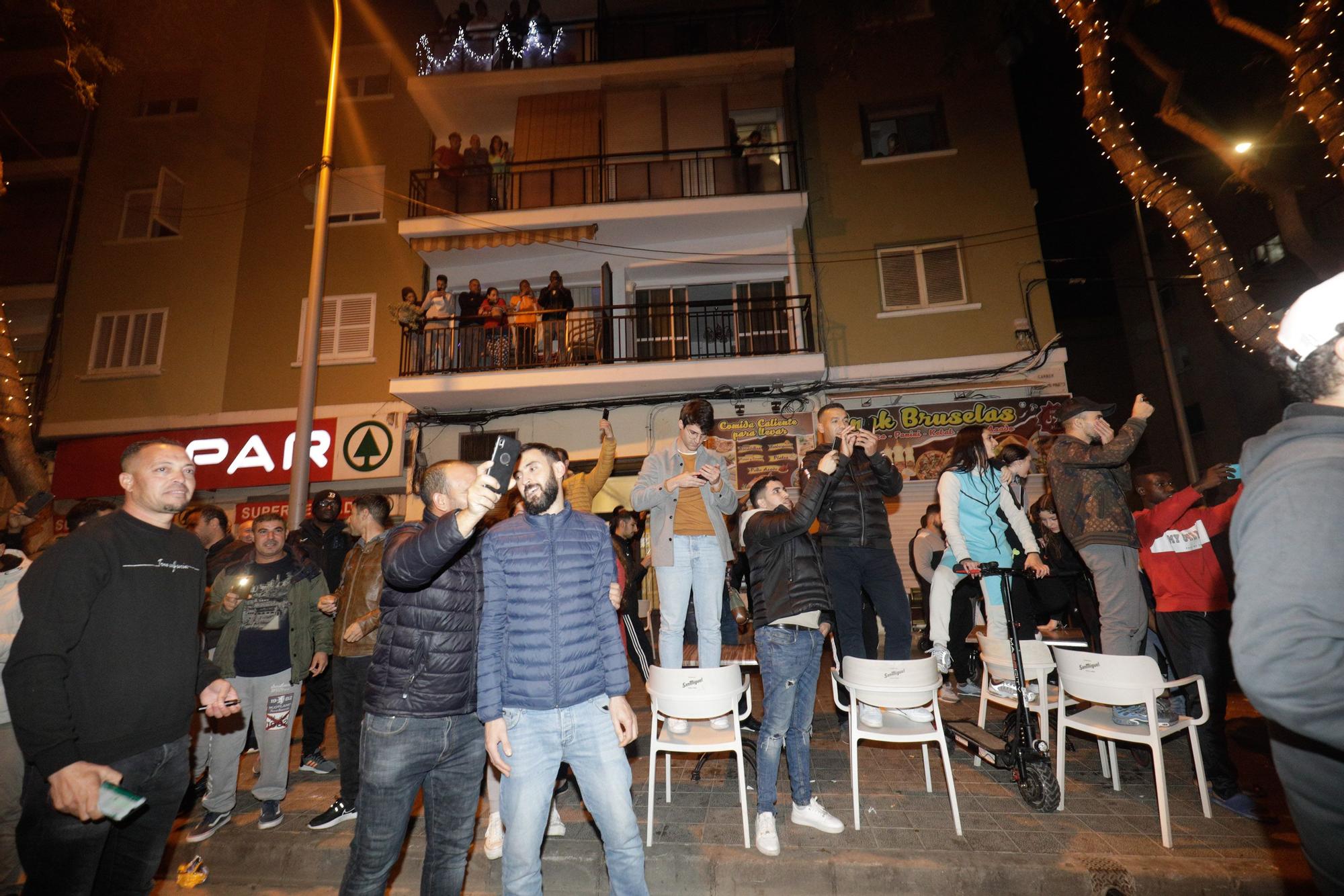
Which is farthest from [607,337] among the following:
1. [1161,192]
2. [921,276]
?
[1161,192]

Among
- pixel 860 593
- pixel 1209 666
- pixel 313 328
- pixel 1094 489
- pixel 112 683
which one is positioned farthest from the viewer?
pixel 313 328

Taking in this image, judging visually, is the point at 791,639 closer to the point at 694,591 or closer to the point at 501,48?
the point at 694,591

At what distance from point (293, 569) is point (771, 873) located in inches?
161

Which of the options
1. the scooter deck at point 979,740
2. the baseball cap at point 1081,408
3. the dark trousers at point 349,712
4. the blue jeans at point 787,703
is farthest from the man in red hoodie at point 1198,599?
the dark trousers at point 349,712

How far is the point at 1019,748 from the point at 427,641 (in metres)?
3.84

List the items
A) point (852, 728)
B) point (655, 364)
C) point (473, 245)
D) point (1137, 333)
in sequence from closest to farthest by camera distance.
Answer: point (852, 728)
point (655, 364)
point (473, 245)
point (1137, 333)

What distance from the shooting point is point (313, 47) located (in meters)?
14.1

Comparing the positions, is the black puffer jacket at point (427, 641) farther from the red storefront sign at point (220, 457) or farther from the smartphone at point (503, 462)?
the red storefront sign at point (220, 457)

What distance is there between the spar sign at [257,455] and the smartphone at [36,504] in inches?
297

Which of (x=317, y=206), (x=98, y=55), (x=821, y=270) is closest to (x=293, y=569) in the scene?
(x=317, y=206)

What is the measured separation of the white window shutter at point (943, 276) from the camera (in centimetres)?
1166

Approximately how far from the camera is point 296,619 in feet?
15.1

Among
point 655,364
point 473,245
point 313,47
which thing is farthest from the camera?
point 313,47

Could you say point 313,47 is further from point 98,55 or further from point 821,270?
point 821,270
